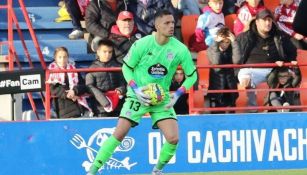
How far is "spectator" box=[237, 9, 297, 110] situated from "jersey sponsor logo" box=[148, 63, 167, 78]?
3206 mm

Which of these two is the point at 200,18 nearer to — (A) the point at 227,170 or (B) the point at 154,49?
(A) the point at 227,170

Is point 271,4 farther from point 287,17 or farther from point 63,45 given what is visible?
point 63,45

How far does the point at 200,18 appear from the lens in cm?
1239

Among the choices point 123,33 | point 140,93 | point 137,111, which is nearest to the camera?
point 140,93

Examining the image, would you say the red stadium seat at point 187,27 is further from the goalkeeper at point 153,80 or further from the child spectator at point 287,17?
the goalkeeper at point 153,80

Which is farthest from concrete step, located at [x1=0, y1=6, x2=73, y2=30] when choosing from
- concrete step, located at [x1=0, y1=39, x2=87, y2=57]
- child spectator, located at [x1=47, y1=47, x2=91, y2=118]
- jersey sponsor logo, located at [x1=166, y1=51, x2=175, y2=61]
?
jersey sponsor logo, located at [x1=166, y1=51, x2=175, y2=61]

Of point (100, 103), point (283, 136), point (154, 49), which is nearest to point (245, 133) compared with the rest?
point (283, 136)

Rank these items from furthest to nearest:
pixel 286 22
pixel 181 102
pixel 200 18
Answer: pixel 286 22 < pixel 200 18 < pixel 181 102

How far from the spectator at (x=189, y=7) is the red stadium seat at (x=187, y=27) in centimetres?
25

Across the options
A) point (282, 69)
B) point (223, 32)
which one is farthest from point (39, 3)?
point (282, 69)

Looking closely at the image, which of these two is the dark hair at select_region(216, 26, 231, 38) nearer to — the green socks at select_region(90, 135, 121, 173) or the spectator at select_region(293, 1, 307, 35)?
the green socks at select_region(90, 135, 121, 173)

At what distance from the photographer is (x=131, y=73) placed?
8414 millimetres

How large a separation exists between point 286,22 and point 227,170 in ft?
11.9

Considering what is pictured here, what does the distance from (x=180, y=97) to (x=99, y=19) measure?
6.07 feet
